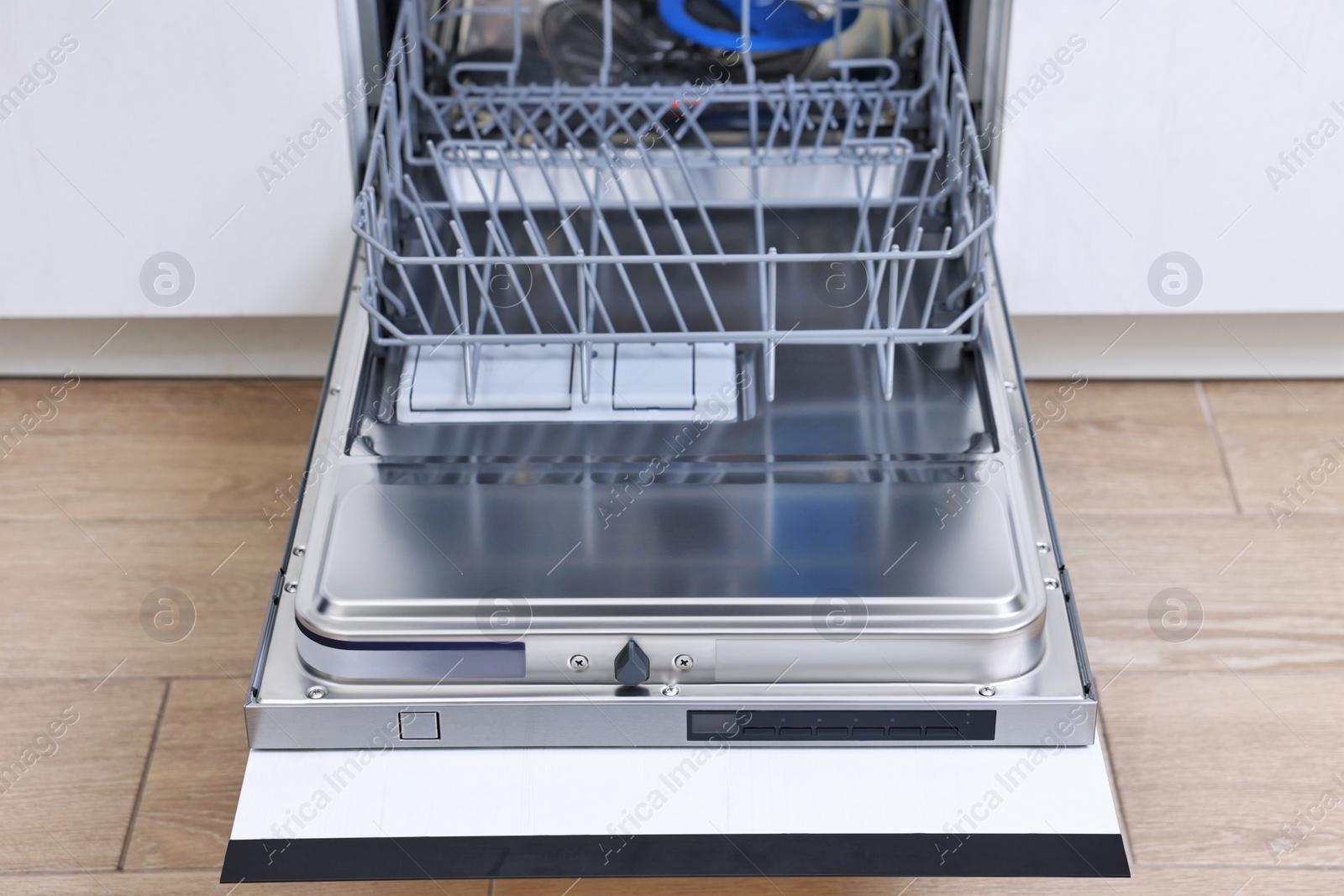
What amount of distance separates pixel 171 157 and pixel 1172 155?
0.84 metres

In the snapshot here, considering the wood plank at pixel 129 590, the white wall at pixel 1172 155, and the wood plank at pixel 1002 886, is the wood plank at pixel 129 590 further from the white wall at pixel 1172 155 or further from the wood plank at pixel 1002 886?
the white wall at pixel 1172 155

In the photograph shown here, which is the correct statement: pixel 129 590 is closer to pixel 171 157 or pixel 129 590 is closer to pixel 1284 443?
pixel 171 157

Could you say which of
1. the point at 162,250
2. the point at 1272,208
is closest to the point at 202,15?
the point at 162,250

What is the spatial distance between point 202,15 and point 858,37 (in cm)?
55

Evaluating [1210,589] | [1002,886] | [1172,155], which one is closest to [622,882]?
[1002,886]

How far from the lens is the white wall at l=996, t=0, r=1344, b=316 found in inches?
40.8

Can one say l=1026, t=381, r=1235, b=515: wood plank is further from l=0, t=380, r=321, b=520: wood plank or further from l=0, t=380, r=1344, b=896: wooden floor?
l=0, t=380, r=321, b=520: wood plank

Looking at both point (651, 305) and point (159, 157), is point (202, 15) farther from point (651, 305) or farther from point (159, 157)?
point (651, 305)

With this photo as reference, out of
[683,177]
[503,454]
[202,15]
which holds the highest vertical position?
[202,15]

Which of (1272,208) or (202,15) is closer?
(202,15)

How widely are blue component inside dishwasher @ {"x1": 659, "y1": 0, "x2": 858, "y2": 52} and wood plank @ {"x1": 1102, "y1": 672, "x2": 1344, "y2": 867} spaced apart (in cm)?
62

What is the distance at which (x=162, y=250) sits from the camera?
1150 millimetres

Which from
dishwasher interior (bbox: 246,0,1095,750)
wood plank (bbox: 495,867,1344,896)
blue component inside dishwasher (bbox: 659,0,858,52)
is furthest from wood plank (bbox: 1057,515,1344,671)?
blue component inside dishwasher (bbox: 659,0,858,52)

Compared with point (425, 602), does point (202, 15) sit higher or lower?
higher
